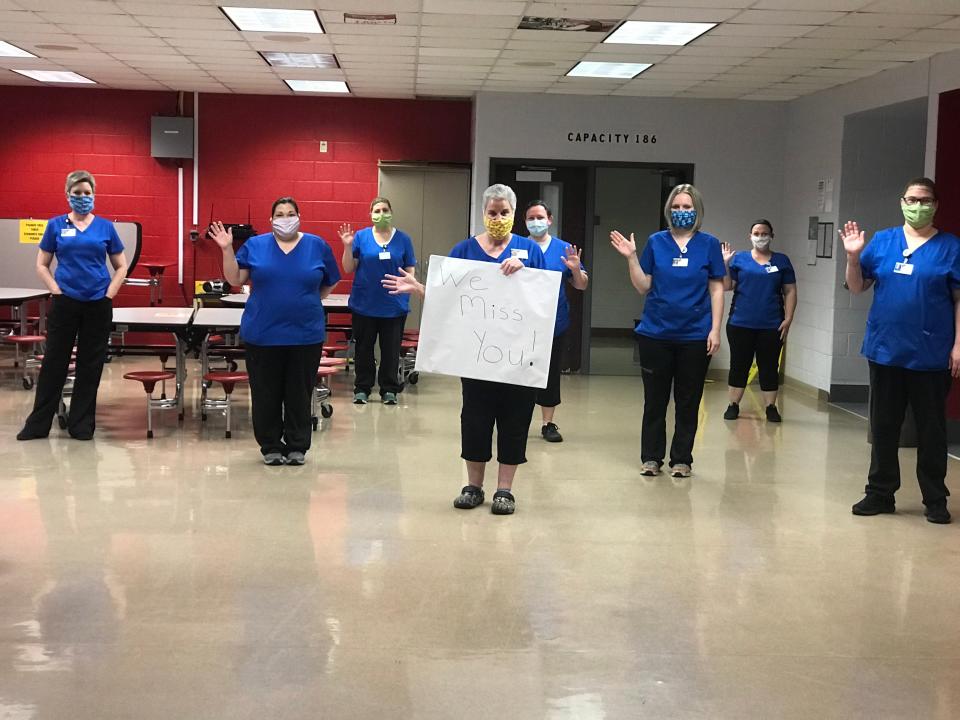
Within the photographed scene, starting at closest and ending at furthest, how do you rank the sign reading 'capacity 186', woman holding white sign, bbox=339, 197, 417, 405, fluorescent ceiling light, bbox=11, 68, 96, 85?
1. woman holding white sign, bbox=339, 197, 417, 405
2. fluorescent ceiling light, bbox=11, 68, 96, 85
3. the sign reading 'capacity 186'

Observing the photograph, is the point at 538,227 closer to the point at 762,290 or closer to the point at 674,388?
the point at 674,388

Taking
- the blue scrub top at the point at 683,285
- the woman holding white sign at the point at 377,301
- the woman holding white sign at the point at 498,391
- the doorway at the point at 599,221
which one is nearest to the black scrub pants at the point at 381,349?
the woman holding white sign at the point at 377,301

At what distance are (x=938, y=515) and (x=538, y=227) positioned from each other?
2.70 metres

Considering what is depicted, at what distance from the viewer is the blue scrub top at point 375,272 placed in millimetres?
8445

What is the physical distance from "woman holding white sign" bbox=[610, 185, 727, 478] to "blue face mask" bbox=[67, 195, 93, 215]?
313 centimetres

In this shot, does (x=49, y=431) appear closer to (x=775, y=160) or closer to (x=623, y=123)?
(x=623, y=123)

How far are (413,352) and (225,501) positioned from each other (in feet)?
15.9

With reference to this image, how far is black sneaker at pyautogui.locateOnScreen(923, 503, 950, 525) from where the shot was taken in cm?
532

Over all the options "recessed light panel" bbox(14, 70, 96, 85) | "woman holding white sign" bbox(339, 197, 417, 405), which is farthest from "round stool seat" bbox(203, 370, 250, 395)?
"recessed light panel" bbox(14, 70, 96, 85)

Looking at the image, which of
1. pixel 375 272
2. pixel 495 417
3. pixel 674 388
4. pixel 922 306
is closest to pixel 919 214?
→ pixel 922 306

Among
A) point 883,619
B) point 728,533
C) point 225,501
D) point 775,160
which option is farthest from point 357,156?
point 883,619

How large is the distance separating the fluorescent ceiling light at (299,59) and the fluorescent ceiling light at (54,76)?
2.35 m

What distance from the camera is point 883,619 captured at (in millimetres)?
3945

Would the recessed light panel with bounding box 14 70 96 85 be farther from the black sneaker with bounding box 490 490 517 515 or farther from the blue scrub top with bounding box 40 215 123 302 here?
the black sneaker with bounding box 490 490 517 515
